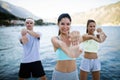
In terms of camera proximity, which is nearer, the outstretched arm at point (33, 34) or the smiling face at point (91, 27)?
the outstretched arm at point (33, 34)

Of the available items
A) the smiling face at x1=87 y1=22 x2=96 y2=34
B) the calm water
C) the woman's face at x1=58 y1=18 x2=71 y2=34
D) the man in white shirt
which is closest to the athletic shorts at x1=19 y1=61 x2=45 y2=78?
the man in white shirt

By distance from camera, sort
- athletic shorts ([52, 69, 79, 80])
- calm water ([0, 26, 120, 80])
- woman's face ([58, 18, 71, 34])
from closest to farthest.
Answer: woman's face ([58, 18, 71, 34]), athletic shorts ([52, 69, 79, 80]), calm water ([0, 26, 120, 80])

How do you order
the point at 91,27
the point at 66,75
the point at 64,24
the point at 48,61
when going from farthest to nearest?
1. the point at 48,61
2. the point at 91,27
3. the point at 66,75
4. the point at 64,24

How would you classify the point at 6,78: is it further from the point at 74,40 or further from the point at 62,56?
the point at 74,40

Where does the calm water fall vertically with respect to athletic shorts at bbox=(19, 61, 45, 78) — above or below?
below

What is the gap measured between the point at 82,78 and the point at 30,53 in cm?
171

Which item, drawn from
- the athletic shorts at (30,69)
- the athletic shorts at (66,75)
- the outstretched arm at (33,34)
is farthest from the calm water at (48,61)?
the athletic shorts at (66,75)

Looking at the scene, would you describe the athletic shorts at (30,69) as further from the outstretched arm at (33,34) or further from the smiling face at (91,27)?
the smiling face at (91,27)

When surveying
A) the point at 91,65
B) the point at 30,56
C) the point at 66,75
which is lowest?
the point at 91,65

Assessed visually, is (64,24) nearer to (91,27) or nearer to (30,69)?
(91,27)

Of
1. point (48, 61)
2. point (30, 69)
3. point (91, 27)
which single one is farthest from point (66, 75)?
point (48, 61)

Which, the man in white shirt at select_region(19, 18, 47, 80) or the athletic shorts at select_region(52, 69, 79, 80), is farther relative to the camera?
the man in white shirt at select_region(19, 18, 47, 80)

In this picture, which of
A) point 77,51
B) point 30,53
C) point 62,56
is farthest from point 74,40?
point 30,53

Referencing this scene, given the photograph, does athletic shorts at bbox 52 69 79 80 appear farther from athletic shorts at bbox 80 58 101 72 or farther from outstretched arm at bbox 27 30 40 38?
outstretched arm at bbox 27 30 40 38
